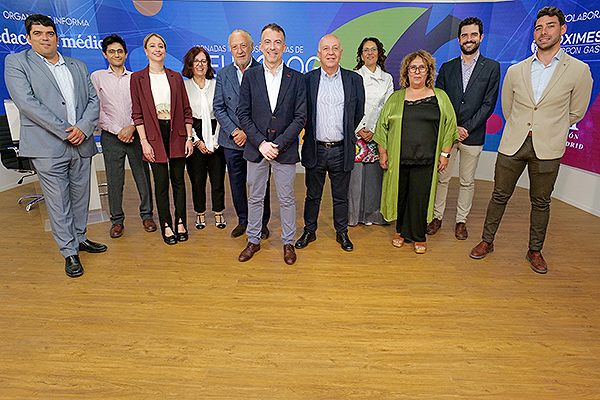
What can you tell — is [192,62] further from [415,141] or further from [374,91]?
[415,141]

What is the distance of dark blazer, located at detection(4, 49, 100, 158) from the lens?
288 cm

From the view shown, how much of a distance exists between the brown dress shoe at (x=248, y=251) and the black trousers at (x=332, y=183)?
56 centimetres

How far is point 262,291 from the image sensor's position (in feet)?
9.57

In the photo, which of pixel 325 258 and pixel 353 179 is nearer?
pixel 325 258

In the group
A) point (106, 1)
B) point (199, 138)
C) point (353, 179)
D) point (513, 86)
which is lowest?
point (353, 179)

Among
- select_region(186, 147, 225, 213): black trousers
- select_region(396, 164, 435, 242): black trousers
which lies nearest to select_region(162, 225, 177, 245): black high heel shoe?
select_region(186, 147, 225, 213): black trousers

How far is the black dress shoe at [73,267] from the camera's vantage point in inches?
123

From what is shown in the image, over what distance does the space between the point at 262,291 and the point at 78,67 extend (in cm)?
230

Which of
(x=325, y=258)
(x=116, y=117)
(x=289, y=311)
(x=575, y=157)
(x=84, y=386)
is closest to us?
(x=84, y=386)

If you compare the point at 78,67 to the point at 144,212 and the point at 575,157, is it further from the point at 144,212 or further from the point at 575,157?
the point at 575,157

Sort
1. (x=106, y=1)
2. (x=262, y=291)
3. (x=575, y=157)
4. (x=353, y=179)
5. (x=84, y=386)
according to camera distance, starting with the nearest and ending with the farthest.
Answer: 1. (x=84, y=386)
2. (x=262, y=291)
3. (x=353, y=179)
4. (x=575, y=157)
5. (x=106, y=1)

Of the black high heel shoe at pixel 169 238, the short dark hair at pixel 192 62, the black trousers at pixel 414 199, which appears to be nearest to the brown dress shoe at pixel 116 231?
the black high heel shoe at pixel 169 238

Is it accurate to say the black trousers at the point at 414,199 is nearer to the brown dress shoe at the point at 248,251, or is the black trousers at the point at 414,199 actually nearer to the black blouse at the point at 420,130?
the black blouse at the point at 420,130

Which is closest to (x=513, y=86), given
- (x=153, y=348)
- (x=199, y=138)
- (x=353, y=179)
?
(x=353, y=179)
